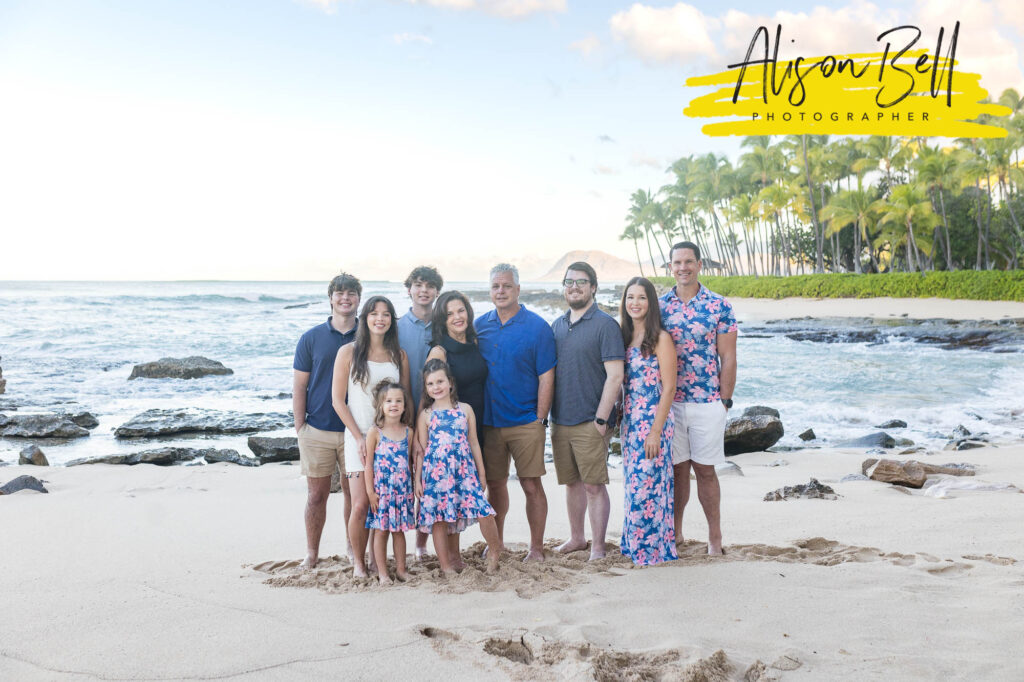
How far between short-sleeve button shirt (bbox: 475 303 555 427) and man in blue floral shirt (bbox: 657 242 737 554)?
0.85 meters

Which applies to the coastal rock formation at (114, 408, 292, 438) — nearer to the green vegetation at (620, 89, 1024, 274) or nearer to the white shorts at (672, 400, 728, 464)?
the white shorts at (672, 400, 728, 464)

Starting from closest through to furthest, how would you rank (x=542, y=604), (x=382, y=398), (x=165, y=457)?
(x=542, y=604) < (x=382, y=398) < (x=165, y=457)

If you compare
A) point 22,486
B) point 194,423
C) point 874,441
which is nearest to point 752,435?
point 874,441

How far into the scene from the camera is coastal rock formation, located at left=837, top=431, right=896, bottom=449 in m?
9.48

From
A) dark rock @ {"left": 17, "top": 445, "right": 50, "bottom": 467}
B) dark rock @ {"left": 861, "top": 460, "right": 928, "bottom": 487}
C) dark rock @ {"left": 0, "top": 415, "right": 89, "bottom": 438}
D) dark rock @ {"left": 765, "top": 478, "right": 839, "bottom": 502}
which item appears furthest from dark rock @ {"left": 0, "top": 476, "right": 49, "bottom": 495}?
dark rock @ {"left": 861, "top": 460, "right": 928, "bottom": 487}

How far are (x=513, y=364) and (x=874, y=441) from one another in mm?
7109

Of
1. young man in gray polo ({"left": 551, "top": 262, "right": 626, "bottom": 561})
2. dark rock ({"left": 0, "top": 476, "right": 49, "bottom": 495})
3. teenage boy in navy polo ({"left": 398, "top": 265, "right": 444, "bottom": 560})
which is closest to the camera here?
young man in gray polo ({"left": 551, "top": 262, "right": 626, "bottom": 561})

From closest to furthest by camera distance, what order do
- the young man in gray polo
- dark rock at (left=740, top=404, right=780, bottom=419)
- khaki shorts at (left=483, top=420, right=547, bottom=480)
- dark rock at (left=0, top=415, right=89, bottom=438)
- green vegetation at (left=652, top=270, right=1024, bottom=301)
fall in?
the young man in gray polo < khaki shorts at (left=483, top=420, right=547, bottom=480) < dark rock at (left=740, top=404, right=780, bottom=419) < dark rock at (left=0, top=415, right=89, bottom=438) < green vegetation at (left=652, top=270, right=1024, bottom=301)

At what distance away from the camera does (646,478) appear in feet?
14.4

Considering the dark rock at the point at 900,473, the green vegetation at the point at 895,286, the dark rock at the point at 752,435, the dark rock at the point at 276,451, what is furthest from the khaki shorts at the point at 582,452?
the green vegetation at the point at 895,286

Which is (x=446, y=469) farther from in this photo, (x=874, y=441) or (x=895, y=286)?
(x=895, y=286)

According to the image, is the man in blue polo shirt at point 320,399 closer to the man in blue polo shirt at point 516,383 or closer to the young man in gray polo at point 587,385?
the man in blue polo shirt at point 516,383

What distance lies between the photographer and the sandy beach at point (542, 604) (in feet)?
10.1

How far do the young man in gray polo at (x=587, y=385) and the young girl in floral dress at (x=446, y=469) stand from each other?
2.14ft
